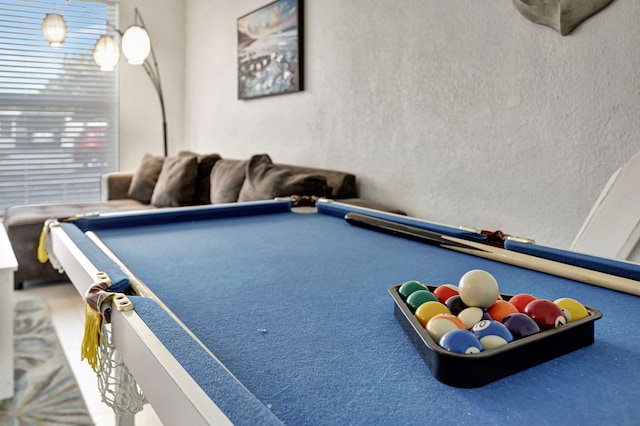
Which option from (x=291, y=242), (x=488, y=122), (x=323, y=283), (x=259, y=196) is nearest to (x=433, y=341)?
(x=323, y=283)

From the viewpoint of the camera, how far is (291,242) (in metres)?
1.67

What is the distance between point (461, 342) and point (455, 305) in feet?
0.57

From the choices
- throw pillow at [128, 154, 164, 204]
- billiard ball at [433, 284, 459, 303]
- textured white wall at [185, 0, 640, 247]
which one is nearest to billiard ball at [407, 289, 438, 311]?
billiard ball at [433, 284, 459, 303]

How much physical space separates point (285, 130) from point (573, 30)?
7.34 ft

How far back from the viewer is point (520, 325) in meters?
0.82

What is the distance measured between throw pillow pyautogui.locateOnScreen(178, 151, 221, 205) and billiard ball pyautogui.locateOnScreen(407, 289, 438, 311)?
3300mm

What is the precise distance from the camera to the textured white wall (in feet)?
6.25

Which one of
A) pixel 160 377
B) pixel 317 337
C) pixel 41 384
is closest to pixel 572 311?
pixel 317 337

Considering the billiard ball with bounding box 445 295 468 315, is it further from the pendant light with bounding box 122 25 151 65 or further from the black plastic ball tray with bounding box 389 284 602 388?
the pendant light with bounding box 122 25 151 65

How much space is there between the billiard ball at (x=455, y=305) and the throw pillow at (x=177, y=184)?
10.9ft

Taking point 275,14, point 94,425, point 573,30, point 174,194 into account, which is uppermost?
point 275,14

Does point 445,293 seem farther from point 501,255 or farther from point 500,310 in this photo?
point 501,255

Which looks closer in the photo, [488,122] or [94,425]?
[94,425]

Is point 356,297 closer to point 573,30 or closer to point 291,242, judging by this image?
point 291,242
